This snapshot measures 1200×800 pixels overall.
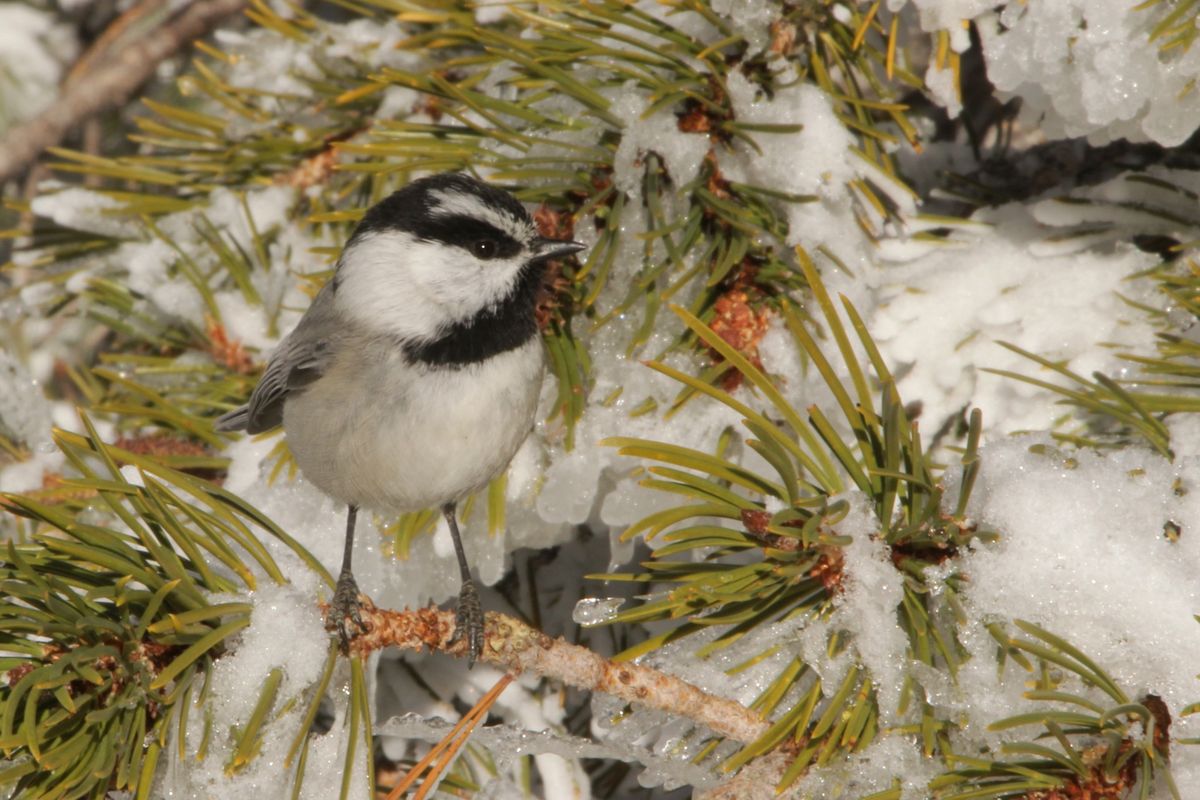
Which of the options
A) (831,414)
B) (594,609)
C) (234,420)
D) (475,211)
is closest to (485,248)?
(475,211)

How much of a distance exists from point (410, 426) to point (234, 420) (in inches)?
13.5

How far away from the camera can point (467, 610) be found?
1.75 meters

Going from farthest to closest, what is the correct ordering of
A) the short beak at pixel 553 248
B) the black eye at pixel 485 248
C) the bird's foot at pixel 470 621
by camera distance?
the black eye at pixel 485 248, the short beak at pixel 553 248, the bird's foot at pixel 470 621

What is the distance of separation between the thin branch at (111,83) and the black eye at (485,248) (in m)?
1.15

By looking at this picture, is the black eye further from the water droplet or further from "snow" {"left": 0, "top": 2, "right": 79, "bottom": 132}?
"snow" {"left": 0, "top": 2, "right": 79, "bottom": 132}

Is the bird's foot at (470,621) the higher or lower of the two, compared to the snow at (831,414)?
lower

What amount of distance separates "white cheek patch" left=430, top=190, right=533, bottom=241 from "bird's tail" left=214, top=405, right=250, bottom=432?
0.44m

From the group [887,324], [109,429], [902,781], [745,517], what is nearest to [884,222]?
[887,324]

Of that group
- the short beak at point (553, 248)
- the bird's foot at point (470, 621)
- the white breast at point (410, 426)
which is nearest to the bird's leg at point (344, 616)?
the bird's foot at point (470, 621)

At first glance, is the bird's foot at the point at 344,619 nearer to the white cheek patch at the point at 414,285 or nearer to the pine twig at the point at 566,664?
the pine twig at the point at 566,664

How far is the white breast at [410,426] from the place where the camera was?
1659 millimetres

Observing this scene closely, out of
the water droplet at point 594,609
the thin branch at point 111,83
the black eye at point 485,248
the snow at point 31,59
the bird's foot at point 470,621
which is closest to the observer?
the water droplet at point 594,609

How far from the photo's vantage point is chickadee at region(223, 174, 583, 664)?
167cm

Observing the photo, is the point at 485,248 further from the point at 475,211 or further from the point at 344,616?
the point at 344,616
